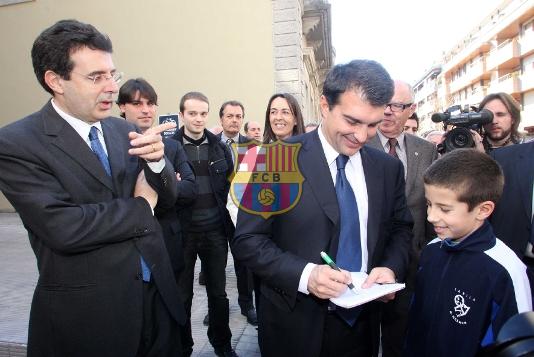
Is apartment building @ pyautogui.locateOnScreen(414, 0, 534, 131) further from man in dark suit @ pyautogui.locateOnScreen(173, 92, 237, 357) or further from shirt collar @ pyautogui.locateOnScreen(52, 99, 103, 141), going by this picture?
shirt collar @ pyautogui.locateOnScreen(52, 99, 103, 141)

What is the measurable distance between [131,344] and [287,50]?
7402 mm

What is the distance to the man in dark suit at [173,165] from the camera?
2.54m

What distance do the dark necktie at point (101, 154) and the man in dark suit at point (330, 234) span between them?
17.1 inches

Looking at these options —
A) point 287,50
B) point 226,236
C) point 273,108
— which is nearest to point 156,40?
point 287,50

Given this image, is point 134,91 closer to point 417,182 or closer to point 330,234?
point 330,234

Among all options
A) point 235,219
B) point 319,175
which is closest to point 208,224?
point 235,219

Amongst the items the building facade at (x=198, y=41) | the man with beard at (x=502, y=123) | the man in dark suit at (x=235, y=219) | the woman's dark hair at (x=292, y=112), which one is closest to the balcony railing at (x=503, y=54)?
the building facade at (x=198, y=41)

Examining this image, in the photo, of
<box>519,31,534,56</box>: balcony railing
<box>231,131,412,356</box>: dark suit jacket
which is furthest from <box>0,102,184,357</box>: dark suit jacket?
<box>519,31,534,56</box>: balcony railing

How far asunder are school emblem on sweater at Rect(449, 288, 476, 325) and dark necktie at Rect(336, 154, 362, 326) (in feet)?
1.40

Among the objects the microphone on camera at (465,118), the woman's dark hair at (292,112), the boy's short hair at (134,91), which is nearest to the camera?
the microphone on camera at (465,118)

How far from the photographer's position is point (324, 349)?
69.7 inches

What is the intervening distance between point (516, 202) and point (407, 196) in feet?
2.40

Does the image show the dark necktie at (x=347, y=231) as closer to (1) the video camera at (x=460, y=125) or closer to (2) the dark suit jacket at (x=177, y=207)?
(2) the dark suit jacket at (x=177, y=207)

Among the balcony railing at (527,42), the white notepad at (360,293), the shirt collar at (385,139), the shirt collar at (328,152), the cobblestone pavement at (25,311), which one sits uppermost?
the balcony railing at (527,42)
